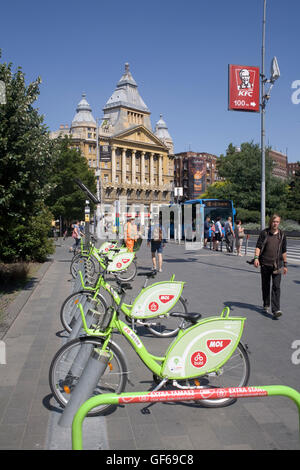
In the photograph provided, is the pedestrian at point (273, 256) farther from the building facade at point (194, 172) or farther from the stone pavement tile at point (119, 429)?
the building facade at point (194, 172)

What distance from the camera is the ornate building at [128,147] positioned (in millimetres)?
99875

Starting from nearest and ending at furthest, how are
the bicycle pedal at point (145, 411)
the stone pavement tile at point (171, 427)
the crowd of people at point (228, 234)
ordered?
the stone pavement tile at point (171, 427), the bicycle pedal at point (145, 411), the crowd of people at point (228, 234)

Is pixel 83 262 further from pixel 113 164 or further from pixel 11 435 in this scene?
pixel 113 164

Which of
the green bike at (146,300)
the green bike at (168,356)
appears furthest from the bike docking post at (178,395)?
the green bike at (146,300)

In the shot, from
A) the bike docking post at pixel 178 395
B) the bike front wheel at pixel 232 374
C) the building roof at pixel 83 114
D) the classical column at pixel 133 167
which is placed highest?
the building roof at pixel 83 114

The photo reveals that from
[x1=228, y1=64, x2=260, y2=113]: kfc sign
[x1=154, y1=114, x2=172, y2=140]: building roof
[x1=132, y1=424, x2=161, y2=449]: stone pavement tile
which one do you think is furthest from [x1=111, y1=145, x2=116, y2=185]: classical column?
[x1=132, y1=424, x2=161, y2=449]: stone pavement tile

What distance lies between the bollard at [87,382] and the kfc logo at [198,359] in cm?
86

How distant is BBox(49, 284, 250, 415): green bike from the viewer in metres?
3.85

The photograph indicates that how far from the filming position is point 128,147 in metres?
105

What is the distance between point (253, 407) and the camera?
4102mm

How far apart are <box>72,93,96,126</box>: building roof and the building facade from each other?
106 ft

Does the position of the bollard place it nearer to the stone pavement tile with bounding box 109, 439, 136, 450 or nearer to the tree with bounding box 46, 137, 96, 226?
the stone pavement tile with bounding box 109, 439, 136, 450

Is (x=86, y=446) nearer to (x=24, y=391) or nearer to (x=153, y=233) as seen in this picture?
(x=24, y=391)

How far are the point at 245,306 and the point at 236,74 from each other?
879cm
